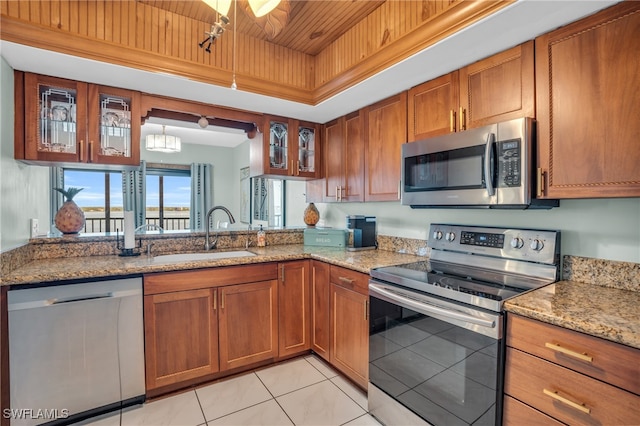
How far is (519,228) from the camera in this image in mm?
1744

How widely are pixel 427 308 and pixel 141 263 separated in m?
1.73

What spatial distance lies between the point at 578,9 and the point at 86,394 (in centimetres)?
307

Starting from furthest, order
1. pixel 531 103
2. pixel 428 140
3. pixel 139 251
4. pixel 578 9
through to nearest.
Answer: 1. pixel 139 251
2. pixel 428 140
3. pixel 531 103
4. pixel 578 9

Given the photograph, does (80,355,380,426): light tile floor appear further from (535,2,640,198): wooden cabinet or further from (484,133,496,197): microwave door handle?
(535,2,640,198): wooden cabinet

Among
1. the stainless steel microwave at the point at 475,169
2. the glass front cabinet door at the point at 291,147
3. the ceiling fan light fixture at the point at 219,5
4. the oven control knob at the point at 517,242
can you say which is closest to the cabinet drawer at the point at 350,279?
the stainless steel microwave at the point at 475,169

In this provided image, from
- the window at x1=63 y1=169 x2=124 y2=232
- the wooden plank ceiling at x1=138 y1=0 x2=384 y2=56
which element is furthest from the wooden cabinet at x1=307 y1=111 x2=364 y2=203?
the window at x1=63 y1=169 x2=124 y2=232

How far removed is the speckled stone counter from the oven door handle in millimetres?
126

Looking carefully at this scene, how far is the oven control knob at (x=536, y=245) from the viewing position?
1601 millimetres

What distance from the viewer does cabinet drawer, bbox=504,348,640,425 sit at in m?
0.95

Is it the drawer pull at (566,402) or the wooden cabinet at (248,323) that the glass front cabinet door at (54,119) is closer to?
the wooden cabinet at (248,323)

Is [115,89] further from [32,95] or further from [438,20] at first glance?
[438,20]

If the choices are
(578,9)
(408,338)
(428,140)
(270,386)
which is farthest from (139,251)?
(578,9)

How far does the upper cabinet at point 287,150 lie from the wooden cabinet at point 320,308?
36.7 inches

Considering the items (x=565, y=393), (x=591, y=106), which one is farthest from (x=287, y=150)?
(x=565, y=393)
